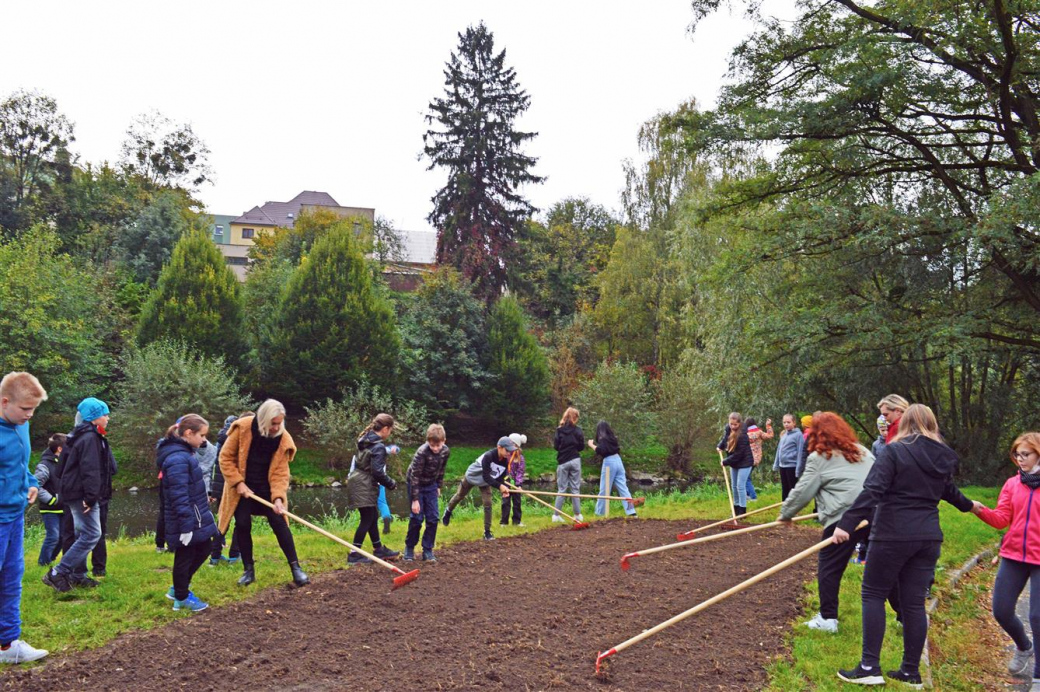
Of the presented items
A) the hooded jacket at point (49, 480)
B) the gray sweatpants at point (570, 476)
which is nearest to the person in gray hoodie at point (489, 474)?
the gray sweatpants at point (570, 476)

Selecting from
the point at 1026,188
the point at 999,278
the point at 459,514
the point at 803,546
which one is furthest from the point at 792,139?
the point at 459,514

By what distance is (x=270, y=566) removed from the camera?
924 cm

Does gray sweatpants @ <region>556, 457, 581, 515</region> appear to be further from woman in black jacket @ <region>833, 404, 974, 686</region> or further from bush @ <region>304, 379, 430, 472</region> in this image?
bush @ <region>304, 379, 430, 472</region>

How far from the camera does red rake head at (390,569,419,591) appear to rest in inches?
328

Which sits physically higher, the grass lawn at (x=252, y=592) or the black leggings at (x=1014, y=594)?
the black leggings at (x=1014, y=594)

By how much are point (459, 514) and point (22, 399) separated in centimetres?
1091

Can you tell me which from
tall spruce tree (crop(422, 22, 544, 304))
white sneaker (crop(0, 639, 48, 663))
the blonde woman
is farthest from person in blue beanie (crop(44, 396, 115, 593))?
tall spruce tree (crop(422, 22, 544, 304))

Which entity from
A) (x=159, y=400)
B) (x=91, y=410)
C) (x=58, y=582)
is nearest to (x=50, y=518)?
(x=58, y=582)

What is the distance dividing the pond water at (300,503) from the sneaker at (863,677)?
1009cm

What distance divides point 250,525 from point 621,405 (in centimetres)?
2693

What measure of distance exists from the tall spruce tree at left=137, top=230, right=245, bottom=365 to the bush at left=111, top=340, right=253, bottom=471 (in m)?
4.13

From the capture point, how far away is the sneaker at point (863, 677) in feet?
18.3

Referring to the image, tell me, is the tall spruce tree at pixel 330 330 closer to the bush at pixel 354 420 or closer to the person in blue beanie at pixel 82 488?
the bush at pixel 354 420

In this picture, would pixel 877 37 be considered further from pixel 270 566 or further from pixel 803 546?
pixel 270 566
